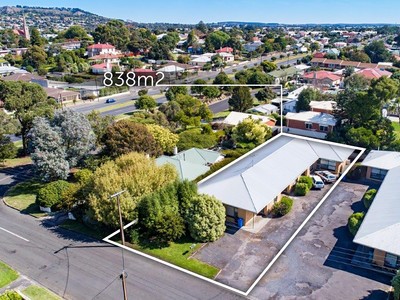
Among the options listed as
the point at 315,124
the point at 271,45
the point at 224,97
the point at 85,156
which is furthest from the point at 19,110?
the point at 271,45

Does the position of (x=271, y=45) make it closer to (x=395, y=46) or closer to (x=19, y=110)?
(x=395, y=46)

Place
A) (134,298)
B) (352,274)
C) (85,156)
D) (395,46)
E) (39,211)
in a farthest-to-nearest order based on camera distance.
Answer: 1. (395,46)
2. (85,156)
3. (39,211)
4. (352,274)
5. (134,298)

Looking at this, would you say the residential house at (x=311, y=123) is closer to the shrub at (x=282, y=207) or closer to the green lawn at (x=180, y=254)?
the shrub at (x=282, y=207)

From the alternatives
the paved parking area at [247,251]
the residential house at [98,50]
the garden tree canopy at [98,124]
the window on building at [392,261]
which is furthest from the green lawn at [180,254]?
the residential house at [98,50]

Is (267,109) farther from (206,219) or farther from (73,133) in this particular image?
(206,219)

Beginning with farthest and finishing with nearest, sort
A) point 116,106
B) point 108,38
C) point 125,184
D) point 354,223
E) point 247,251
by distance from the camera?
point 108,38 → point 116,106 → point 354,223 → point 125,184 → point 247,251

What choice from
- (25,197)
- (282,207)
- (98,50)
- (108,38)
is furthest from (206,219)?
(108,38)
